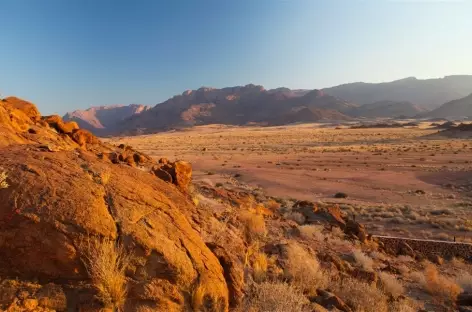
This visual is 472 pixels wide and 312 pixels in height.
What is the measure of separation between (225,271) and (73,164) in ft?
9.33

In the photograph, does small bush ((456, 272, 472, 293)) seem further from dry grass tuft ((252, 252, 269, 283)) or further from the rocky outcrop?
dry grass tuft ((252, 252, 269, 283))

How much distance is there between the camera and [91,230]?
12.5 feet

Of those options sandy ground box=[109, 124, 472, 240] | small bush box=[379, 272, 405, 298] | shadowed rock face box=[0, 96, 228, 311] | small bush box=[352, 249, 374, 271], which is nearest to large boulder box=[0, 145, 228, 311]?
shadowed rock face box=[0, 96, 228, 311]

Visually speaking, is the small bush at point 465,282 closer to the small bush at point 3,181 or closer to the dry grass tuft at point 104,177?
the dry grass tuft at point 104,177

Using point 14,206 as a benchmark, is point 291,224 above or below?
below

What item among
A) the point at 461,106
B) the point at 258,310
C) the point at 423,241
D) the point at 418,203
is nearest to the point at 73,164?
the point at 258,310

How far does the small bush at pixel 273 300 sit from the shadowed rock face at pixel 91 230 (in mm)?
492

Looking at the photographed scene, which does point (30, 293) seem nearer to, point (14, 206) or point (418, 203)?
point (14, 206)

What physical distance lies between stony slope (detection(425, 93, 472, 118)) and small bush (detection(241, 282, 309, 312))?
15487cm

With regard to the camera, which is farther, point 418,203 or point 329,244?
point 418,203

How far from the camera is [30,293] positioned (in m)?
3.38

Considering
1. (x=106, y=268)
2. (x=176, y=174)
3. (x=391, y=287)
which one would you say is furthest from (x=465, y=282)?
(x=106, y=268)

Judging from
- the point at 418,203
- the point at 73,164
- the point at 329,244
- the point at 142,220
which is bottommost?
the point at 418,203

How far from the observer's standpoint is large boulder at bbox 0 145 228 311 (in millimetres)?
3619
